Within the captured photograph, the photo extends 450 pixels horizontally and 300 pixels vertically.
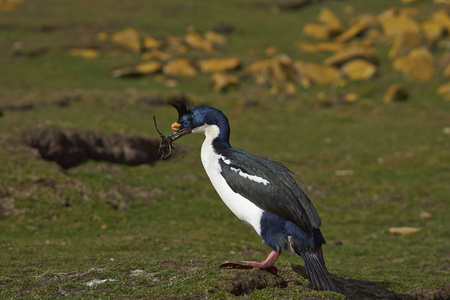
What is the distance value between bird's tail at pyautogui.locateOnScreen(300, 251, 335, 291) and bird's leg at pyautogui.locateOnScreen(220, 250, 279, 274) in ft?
1.48

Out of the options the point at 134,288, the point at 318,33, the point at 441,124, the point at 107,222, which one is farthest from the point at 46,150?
the point at 318,33

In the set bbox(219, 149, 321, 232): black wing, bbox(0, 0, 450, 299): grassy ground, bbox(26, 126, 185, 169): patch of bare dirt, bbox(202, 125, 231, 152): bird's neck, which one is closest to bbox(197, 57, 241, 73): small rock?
bbox(0, 0, 450, 299): grassy ground

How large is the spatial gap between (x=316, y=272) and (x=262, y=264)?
834 mm

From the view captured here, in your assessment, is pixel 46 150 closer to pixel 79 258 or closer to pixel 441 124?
pixel 79 258

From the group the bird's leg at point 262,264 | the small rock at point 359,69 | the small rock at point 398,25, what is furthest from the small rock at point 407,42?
the bird's leg at point 262,264

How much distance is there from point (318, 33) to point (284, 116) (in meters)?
21.4

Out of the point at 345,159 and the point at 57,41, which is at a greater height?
the point at 57,41

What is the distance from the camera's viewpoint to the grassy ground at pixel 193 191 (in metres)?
10.6

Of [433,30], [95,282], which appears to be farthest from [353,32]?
[95,282]

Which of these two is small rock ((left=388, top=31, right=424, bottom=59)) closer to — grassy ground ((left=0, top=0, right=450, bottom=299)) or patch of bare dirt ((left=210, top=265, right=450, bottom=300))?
grassy ground ((left=0, top=0, right=450, bottom=299))

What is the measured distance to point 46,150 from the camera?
2055 centimetres

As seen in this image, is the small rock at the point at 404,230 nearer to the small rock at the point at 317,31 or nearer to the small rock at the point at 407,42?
the small rock at the point at 407,42

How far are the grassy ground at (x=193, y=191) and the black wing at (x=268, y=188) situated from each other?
1.02 metres

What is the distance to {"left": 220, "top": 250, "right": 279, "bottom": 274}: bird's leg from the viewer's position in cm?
872
